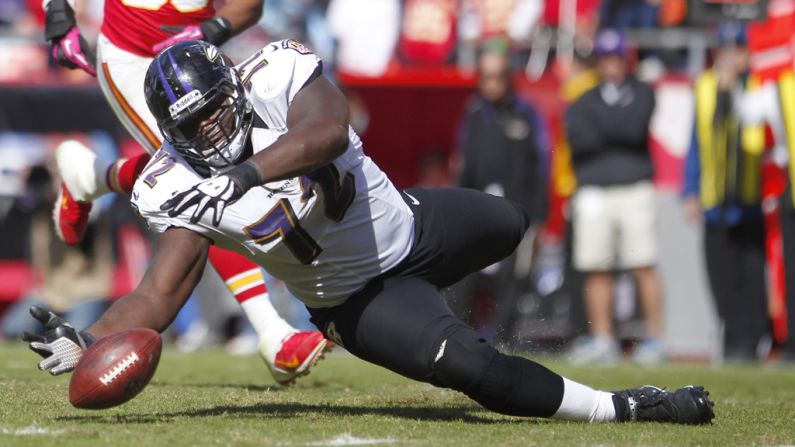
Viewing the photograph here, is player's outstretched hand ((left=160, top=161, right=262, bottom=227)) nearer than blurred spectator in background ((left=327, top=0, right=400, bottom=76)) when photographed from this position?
Yes

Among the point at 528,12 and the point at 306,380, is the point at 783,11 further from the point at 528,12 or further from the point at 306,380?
the point at 306,380

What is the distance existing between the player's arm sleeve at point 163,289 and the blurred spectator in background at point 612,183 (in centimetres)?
512

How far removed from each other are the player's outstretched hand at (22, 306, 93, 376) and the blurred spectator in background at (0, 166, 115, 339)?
5.77 metres

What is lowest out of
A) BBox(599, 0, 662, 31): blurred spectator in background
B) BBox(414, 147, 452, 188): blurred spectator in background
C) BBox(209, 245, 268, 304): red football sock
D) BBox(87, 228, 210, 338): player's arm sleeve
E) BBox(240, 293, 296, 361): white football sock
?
BBox(414, 147, 452, 188): blurred spectator in background

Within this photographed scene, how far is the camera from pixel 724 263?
29.4ft

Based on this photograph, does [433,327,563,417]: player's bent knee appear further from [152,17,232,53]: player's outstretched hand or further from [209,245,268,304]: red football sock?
[152,17,232,53]: player's outstretched hand

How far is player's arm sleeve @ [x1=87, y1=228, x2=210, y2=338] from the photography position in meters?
3.85

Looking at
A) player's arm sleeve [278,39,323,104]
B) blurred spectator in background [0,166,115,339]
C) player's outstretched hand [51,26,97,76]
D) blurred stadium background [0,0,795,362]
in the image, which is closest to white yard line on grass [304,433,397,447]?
player's arm sleeve [278,39,323,104]

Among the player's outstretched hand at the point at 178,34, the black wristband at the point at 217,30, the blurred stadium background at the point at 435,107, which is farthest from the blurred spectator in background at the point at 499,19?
the black wristband at the point at 217,30

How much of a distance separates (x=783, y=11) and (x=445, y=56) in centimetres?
283

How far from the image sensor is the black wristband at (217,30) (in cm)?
531

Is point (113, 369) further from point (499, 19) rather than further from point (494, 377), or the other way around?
point (499, 19)

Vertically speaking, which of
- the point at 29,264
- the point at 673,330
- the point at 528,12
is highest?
the point at 528,12

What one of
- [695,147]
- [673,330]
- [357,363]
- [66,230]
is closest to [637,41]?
[695,147]
